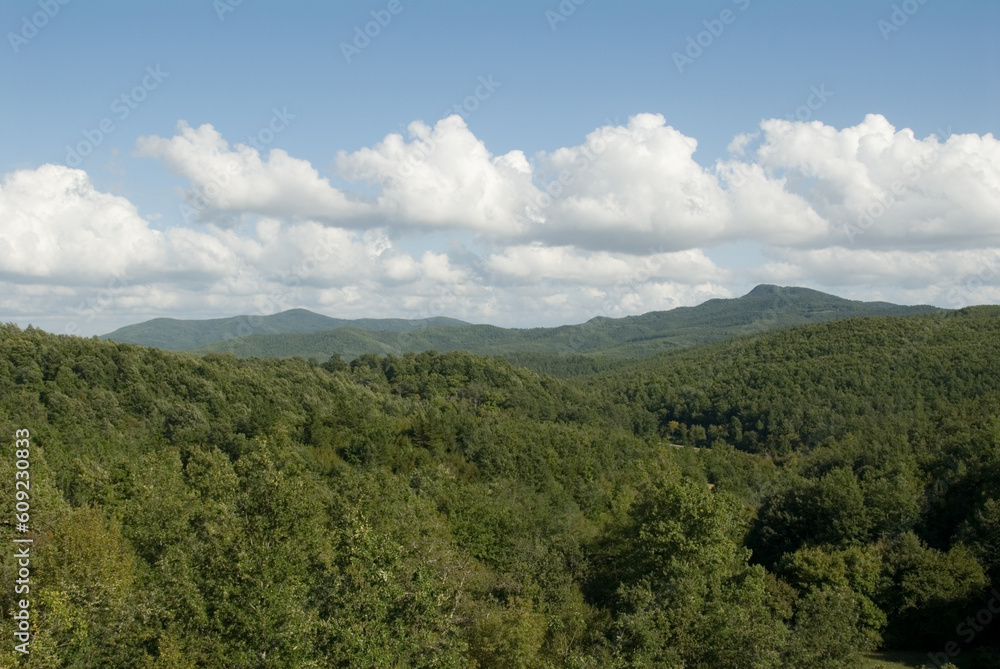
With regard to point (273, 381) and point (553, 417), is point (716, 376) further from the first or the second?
Answer: point (273, 381)

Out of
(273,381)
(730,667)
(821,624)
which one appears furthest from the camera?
(273,381)

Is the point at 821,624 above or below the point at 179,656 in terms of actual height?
below

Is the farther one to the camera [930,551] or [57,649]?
[930,551]

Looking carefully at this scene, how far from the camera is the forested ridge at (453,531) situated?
1769 cm

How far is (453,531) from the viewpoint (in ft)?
121

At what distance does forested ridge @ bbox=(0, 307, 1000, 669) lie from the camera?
17688 millimetres

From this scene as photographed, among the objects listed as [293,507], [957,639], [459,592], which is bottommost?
[957,639]

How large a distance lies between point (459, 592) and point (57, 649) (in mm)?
11375

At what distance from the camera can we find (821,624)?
21.0m

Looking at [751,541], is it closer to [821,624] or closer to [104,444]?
[821,624]

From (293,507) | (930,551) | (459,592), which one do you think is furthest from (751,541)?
(293,507)

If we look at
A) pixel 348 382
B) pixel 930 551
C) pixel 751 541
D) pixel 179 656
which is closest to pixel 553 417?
pixel 348 382

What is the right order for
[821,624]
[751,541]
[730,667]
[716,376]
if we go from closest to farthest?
→ [730,667] < [821,624] < [751,541] < [716,376]

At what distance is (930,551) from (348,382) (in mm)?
82513
